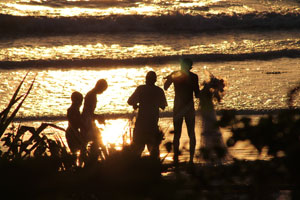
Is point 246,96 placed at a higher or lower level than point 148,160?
lower

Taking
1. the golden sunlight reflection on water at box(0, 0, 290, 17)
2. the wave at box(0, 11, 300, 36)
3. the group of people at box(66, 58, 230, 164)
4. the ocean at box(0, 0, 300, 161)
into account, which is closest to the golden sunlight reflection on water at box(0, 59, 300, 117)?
the ocean at box(0, 0, 300, 161)

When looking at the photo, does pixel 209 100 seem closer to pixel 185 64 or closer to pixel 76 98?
pixel 185 64

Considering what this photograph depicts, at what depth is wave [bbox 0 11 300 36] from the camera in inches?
1047

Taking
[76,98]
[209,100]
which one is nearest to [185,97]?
[209,100]

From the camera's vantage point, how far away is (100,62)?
2042cm

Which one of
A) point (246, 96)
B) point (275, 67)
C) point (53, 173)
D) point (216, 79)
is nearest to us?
point (53, 173)

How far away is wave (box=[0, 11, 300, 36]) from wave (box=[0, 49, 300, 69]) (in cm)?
610

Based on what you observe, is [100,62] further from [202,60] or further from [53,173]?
[53,173]

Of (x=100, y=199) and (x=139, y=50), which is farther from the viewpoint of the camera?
(x=139, y=50)

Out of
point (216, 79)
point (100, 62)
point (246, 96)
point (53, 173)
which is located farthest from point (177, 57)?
point (53, 173)

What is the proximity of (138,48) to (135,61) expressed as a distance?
2.47 meters

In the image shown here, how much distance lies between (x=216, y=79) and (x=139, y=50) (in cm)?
1407

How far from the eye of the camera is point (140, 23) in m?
27.2

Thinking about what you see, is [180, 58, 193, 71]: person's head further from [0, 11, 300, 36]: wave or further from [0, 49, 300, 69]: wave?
[0, 11, 300, 36]: wave
